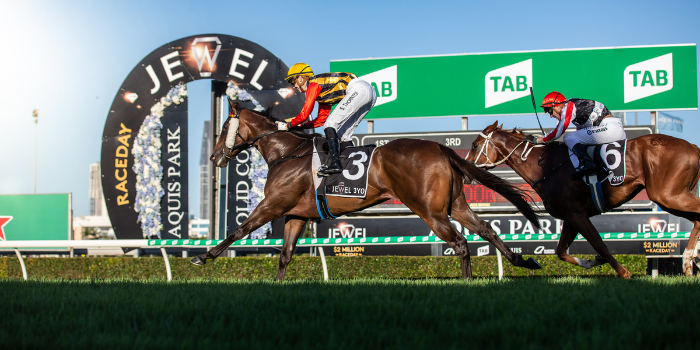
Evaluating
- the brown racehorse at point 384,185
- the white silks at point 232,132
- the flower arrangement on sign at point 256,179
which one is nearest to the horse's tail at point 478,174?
the brown racehorse at point 384,185

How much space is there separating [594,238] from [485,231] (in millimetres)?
1036

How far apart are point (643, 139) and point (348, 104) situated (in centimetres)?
280

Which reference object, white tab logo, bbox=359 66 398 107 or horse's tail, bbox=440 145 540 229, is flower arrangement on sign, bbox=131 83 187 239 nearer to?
white tab logo, bbox=359 66 398 107

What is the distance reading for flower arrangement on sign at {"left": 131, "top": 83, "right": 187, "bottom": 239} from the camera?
10.3 meters

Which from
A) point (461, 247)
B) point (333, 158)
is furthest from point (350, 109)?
point (461, 247)

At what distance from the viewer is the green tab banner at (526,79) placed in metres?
9.98

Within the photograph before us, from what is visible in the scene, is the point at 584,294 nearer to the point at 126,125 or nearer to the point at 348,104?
the point at 348,104

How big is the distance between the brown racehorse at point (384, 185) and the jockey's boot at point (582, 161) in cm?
58

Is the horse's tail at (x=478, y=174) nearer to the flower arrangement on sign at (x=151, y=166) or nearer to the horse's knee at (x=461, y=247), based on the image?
the horse's knee at (x=461, y=247)

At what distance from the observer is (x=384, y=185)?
16.4 ft

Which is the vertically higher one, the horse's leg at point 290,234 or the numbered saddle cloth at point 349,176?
the numbered saddle cloth at point 349,176

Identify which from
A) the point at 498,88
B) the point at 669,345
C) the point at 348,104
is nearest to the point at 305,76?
the point at 348,104

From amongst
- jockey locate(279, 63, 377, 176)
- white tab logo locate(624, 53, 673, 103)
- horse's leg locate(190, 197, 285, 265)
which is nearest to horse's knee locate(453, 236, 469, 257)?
jockey locate(279, 63, 377, 176)

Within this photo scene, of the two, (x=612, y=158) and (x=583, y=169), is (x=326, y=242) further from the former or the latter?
(x=612, y=158)
